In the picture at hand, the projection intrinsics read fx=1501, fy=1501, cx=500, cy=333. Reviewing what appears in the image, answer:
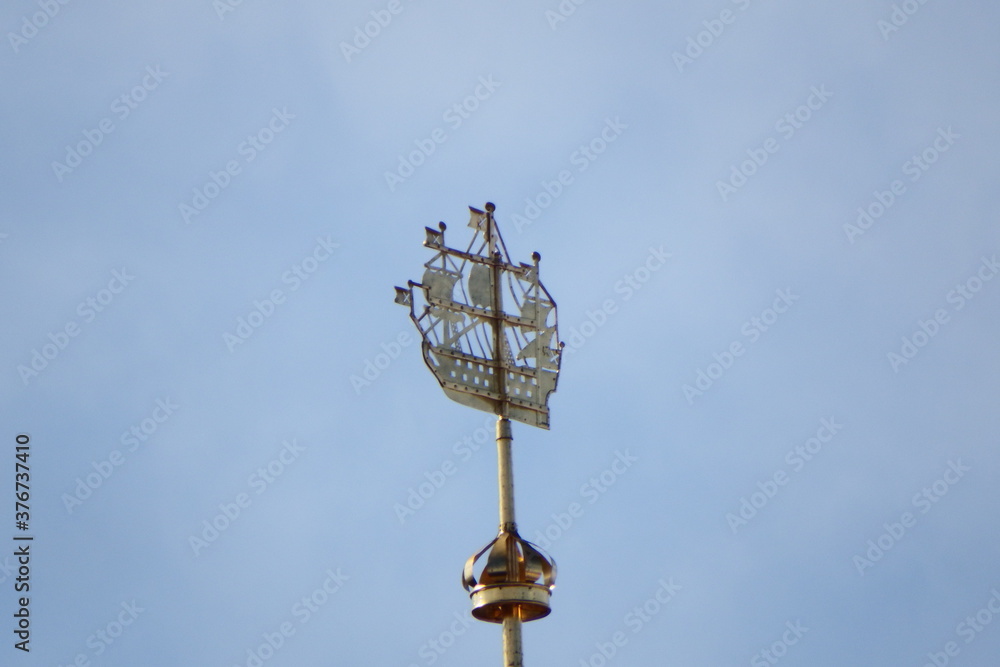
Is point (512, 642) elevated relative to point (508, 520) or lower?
lower

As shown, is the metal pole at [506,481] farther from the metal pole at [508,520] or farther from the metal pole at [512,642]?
the metal pole at [512,642]

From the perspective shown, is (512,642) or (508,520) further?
(508,520)

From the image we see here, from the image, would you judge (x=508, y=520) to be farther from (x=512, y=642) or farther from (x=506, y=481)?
(x=512, y=642)

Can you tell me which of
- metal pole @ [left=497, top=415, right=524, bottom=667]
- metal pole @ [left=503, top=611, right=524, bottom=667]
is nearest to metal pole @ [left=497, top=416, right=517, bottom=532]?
metal pole @ [left=497, top=415, right=524, bottom=667]

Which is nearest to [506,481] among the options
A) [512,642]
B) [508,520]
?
[508,520]

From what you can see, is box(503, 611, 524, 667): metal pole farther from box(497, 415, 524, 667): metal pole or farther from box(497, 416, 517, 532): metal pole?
box(497, 416, 517, 532): metal pole

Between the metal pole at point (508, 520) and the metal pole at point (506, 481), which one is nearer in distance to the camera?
the metal pole at point (508, 520)

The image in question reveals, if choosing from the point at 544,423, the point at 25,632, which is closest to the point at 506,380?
the point at 544,423

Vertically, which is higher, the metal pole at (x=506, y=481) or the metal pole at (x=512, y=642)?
the metal pole at (x=506, y=481)

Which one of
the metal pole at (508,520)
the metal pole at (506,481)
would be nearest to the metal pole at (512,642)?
the metal pole at (508,520)

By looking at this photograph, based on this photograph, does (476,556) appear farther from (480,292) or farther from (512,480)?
(480,292)

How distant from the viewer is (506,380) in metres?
19.9

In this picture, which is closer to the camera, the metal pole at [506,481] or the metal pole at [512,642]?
the metal pole at [512,642]

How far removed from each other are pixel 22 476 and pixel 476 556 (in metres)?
13.6
